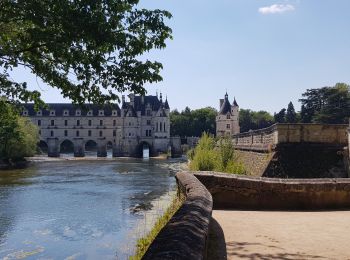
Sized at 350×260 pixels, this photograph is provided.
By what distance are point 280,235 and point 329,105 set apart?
255ft

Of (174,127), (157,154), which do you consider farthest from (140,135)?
(174,127)

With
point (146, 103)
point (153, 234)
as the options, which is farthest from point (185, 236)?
point (146, 103)

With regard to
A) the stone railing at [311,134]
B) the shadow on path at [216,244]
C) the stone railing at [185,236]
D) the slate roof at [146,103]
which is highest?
the slate roof at [146,103]

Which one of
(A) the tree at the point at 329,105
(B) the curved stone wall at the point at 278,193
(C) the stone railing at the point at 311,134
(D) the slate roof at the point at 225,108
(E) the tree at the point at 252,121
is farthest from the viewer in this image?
(E) the tree at the point at 252,121

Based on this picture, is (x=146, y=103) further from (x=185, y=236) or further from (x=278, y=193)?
(x=185, y=236)

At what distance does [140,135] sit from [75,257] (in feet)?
286

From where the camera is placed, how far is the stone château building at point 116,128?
9812cm

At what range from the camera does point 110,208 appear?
21484 mm

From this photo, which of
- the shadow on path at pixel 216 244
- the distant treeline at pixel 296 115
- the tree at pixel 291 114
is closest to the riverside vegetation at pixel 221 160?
the shadow on path at pixel 216 244

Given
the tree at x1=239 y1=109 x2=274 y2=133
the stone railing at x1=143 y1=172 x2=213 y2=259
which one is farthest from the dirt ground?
the tree at x1=239 y1=109 x2=274 y2=133

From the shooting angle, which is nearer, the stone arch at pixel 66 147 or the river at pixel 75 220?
the river at pixel 75 220

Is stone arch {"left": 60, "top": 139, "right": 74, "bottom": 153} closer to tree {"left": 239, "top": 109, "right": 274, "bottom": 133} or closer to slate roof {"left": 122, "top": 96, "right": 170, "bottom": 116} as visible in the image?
slate roof {"left": 122, "top": 96, "right": 170, "bottom": 116}

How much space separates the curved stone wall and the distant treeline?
54.5 metres

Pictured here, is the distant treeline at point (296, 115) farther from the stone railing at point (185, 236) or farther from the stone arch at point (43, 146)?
the stone railing at point (185, 236)
